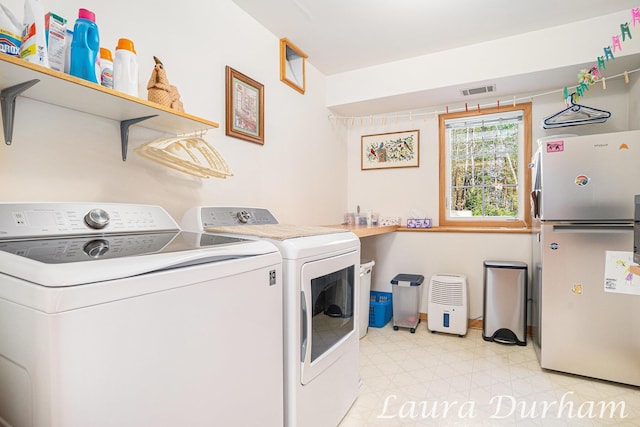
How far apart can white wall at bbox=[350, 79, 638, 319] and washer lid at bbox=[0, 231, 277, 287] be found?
244cm

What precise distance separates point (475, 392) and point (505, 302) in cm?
100

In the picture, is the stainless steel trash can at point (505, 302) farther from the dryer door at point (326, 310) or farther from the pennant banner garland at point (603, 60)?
the dryer door at point (326, 310)

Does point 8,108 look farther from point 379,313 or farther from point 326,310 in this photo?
point 379,313

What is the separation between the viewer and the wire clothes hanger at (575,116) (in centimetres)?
260

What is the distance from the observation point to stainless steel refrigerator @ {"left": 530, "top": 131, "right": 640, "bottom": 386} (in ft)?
6.77

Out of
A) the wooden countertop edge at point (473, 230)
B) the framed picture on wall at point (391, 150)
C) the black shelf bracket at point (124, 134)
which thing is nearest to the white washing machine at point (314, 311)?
the black shelf bracket at point (124, 134)

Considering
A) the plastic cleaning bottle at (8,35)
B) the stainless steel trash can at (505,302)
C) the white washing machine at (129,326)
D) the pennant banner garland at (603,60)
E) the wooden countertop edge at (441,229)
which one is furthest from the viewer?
the wooden countertop edge at (441,229)

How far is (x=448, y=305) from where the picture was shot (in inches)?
116

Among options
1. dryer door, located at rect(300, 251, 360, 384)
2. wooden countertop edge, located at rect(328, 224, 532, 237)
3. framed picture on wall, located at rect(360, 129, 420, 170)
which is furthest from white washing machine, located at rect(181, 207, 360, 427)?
framed picture on wall, located at rect(360, 129, 420, 170)

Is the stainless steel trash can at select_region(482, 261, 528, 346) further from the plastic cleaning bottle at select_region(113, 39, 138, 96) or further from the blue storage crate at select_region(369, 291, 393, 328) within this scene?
the plastic cleaning bottle at select_region(113, 39, 138, 96)

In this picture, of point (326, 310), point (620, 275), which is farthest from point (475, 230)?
point (326, 310)

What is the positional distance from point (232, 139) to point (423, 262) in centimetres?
222

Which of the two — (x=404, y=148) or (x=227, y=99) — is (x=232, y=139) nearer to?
(x=227, y=99)

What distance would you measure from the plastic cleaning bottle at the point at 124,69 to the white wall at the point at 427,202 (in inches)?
103
